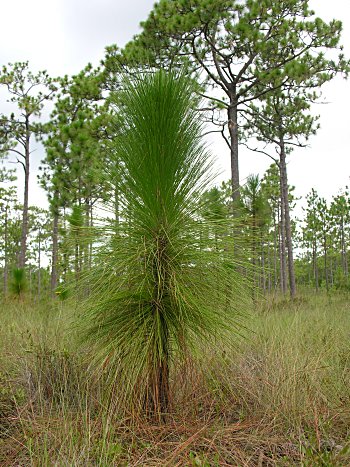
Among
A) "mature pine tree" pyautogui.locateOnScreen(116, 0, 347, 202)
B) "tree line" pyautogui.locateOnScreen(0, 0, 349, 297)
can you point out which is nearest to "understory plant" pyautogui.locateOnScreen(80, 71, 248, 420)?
"tree line" pyautogui.locateOnScreen(0, 0, 349, 297)

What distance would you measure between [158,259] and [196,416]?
129 cm

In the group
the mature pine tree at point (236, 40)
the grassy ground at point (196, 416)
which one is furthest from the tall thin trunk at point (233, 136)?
the grassy ground at point (196, 416)

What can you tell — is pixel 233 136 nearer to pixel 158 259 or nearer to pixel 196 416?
pixel 158 259

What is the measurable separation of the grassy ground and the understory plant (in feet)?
0.92

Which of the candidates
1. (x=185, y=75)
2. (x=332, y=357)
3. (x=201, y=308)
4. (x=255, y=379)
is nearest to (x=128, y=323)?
(x=201, y=308)

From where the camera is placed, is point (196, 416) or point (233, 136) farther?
point (233, 136)

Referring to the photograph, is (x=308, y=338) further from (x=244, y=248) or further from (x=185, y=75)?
(x=185, y=75)

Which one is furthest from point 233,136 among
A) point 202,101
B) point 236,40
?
point 202,101

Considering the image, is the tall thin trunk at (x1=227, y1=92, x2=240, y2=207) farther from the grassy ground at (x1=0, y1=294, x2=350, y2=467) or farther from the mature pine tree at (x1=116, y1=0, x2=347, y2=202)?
the grassy ground at (x1=0, y1=294, x2=350, y2=467)

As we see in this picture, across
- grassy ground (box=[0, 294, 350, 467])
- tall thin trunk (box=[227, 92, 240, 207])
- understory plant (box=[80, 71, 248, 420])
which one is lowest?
grassy ground (box=[0, 294, 350, 467])

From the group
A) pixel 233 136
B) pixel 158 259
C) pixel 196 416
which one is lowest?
pixel 196 416

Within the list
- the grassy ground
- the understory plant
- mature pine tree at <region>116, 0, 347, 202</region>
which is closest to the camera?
the grassy ground

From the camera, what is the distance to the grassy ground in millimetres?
2590

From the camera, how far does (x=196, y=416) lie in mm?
3258
